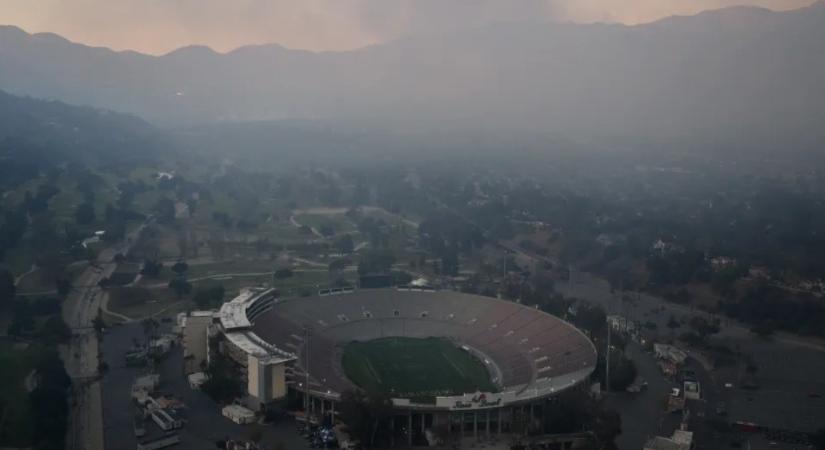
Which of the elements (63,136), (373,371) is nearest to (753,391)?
(373,371)

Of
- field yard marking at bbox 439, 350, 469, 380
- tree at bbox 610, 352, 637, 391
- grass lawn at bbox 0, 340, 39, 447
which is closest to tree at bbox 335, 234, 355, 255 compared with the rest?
field yard marking at bbox 439, 350, 469, 380

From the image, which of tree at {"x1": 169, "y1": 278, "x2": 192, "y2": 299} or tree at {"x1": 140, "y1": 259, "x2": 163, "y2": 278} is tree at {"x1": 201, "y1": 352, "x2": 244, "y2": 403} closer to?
tree at {"x1": 169, "y1": 278, "x2": 192, "y2": 299}

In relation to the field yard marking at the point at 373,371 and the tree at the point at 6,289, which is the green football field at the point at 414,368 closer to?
the field yard marking at the point at 373,371

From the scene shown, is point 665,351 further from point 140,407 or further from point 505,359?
point 140,407

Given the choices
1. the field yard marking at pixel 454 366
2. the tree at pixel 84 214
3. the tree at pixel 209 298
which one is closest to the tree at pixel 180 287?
the tree at pixel 209 298

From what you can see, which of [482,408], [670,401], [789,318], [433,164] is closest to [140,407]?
[482,408]
